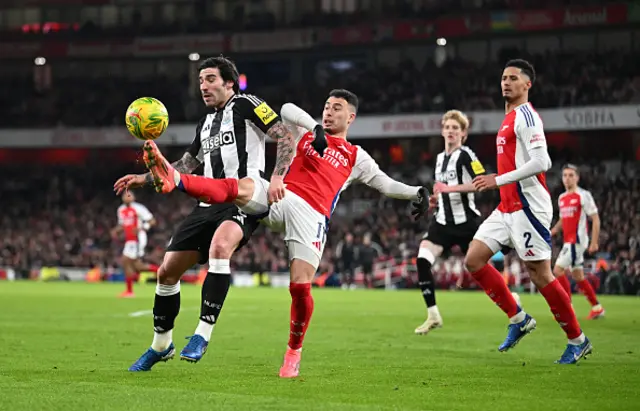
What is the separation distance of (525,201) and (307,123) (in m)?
2.47

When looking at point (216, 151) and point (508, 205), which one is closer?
point (216, 151)

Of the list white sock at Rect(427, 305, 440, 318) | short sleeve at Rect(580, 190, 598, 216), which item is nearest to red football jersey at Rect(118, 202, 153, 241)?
short sleeve at Rect(580, 190, 598, 216)

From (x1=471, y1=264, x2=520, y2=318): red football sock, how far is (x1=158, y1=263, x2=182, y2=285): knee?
3.43 metres

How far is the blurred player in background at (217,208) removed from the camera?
787 centimetres

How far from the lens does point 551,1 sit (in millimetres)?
37781

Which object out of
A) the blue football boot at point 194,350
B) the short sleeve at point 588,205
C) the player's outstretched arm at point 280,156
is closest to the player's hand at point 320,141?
the player's outstretched arm at point 280,156

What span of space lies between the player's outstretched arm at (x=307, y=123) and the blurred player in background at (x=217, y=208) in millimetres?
103

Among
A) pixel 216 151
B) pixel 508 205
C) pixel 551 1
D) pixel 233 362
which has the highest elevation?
pixel 551 1

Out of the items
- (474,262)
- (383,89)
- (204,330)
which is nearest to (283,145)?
(204,330)

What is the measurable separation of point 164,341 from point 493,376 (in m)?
2.71

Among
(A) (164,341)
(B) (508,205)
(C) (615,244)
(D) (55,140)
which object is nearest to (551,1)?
(C) (615,244)

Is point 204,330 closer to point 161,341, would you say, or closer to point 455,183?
point 161,341

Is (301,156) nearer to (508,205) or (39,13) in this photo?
(508,205)

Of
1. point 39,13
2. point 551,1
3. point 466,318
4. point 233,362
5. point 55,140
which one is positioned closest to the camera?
point 233,362
